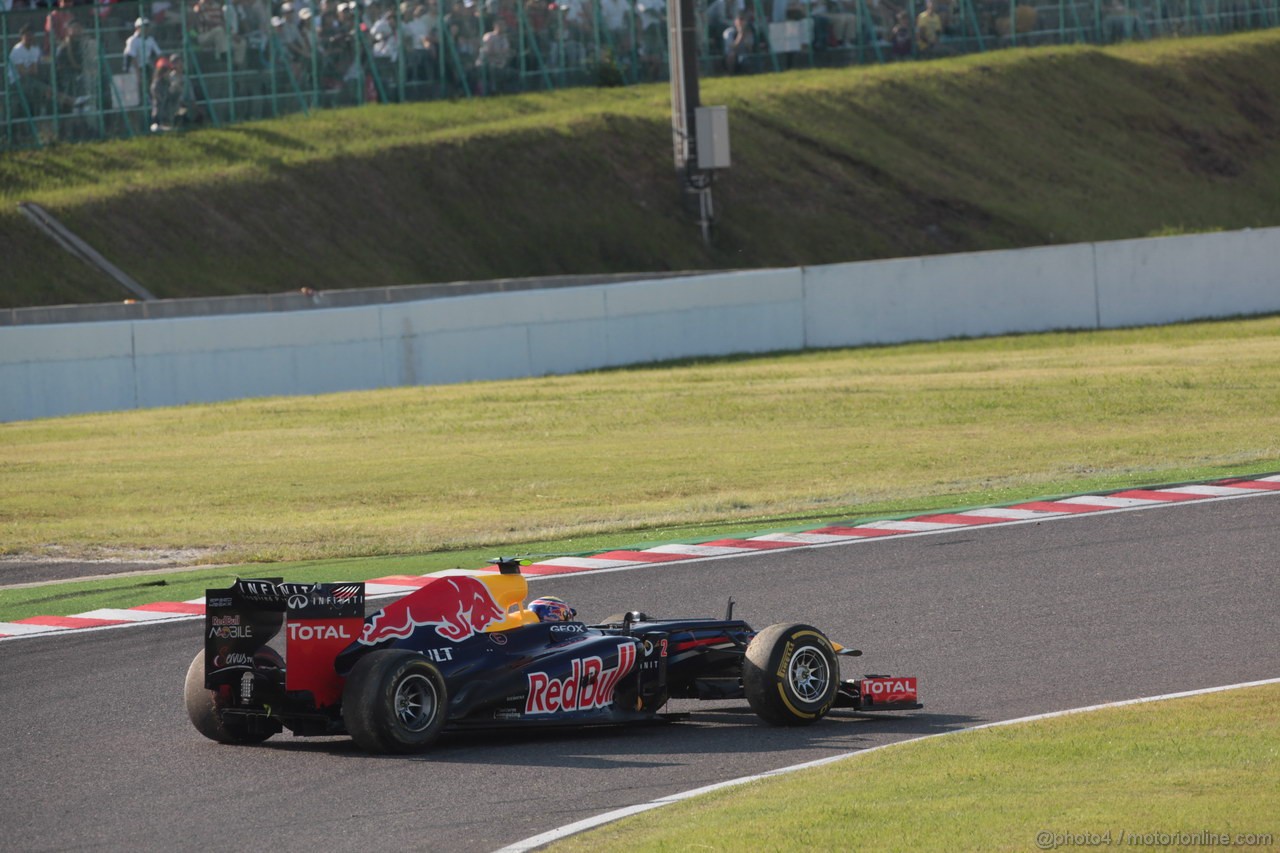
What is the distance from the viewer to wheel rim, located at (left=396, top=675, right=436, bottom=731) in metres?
8.12

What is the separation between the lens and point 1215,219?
164 ft

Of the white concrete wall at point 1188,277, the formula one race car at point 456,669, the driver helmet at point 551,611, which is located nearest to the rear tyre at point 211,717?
the formula one race car at point 456,669

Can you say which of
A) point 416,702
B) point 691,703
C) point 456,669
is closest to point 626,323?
point 691,703

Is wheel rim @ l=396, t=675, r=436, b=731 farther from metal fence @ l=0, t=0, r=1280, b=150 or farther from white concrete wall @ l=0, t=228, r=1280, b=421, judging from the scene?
metal fence @ l=0, t=0, r=1280, b=150

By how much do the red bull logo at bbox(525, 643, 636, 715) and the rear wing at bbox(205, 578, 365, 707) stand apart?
867 millimetres

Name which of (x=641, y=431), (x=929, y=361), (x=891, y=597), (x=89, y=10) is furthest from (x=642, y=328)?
(x=891, y=597)

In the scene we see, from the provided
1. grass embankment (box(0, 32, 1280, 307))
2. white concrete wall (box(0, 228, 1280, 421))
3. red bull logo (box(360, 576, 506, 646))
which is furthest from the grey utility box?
red bull logo (box(360, 576, 506, 646))

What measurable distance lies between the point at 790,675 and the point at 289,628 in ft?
7.64

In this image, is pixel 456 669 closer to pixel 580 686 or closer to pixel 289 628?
pixel 580 686

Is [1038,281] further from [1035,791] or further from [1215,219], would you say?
[1035,791]

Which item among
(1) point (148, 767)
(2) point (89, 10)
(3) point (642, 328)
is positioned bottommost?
(1) point (148, 767)

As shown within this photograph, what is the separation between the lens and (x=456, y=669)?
834 centimetres

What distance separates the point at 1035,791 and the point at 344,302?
25.4m

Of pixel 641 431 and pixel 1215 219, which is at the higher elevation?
pixel 1215 219
